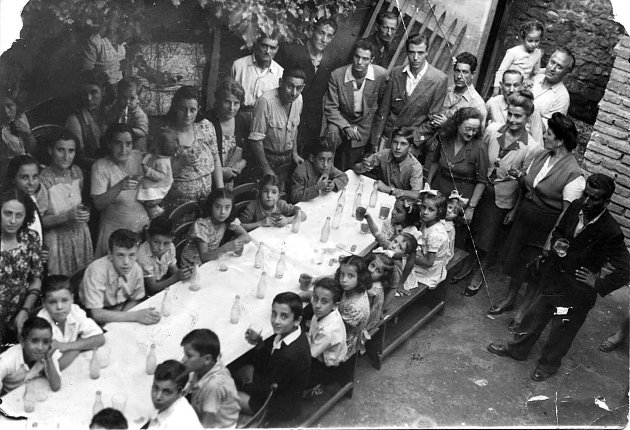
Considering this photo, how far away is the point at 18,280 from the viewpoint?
445 centimetres

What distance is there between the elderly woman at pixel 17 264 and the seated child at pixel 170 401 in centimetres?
80

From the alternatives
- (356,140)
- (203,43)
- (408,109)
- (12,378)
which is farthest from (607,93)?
(12,378)

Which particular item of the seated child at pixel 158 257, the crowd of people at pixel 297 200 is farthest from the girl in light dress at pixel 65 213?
the seated child at pixel 158 257

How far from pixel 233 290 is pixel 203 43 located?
4.99 ft

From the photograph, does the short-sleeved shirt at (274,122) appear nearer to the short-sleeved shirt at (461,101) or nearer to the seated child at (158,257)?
the seated child at (158,257)

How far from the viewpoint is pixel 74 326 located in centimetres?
454

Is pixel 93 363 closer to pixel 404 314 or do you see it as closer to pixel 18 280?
pixel 18 280

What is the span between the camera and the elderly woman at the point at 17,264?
4375mm

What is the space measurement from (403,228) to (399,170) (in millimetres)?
444

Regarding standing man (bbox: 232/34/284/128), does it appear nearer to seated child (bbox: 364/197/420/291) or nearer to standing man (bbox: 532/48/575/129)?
seated child (bbox: 364/197/420/291)

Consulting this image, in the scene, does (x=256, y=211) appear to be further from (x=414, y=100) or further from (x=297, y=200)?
(x=414, y=100)

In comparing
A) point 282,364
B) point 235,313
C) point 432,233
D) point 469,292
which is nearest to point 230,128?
point 235,313

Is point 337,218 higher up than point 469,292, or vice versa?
point 337,218

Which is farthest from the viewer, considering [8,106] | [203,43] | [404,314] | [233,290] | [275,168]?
[404,314]
